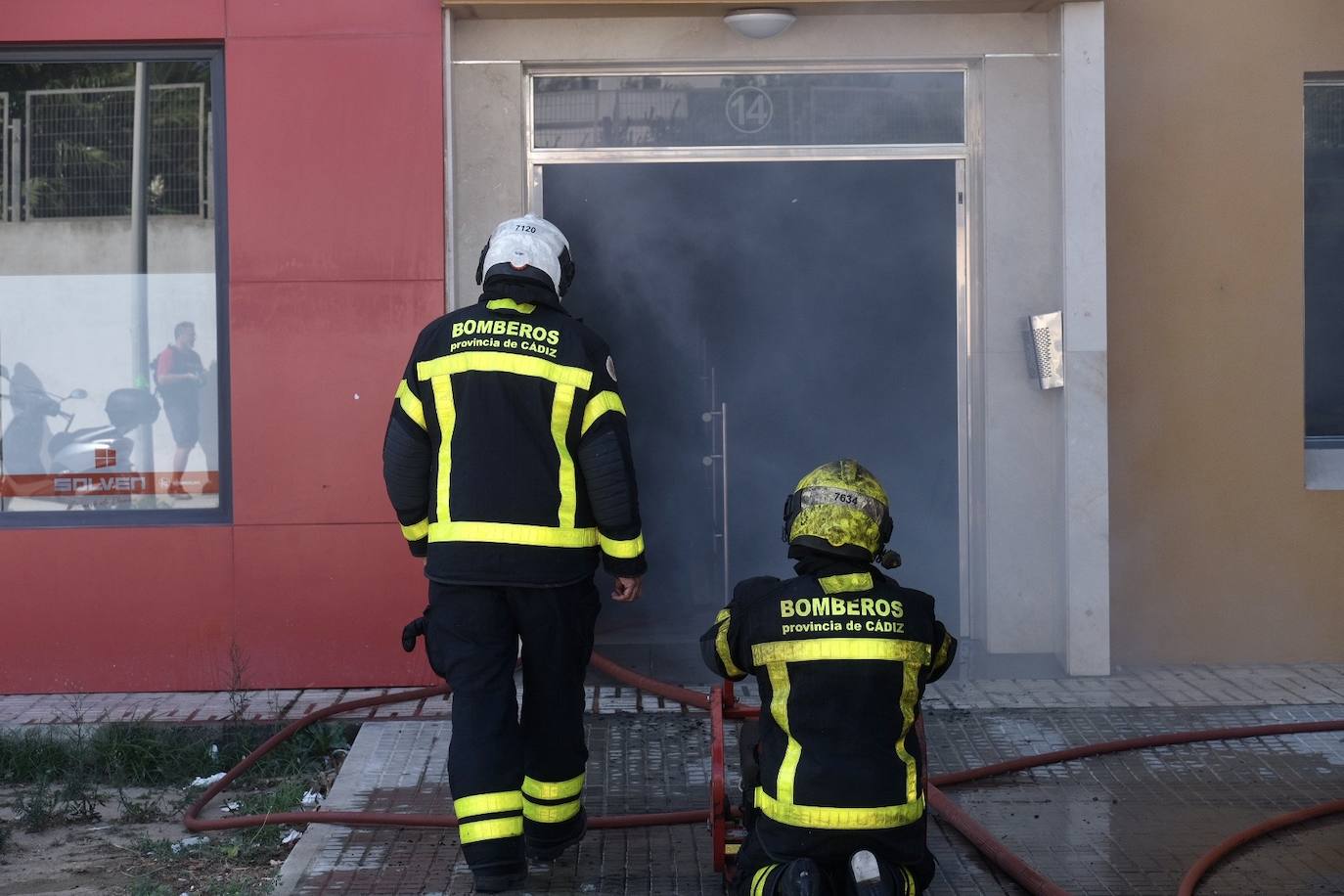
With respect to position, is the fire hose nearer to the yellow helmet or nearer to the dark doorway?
the yellow helmet

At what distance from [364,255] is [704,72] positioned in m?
1.90

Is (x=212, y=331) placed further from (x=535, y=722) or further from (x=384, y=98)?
(x=535, y=722)

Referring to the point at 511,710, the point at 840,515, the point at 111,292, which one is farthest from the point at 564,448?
the point at 111,292

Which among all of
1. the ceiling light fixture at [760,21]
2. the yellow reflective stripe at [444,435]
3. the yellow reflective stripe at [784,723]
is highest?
the ceiling light fixture at [760,21]

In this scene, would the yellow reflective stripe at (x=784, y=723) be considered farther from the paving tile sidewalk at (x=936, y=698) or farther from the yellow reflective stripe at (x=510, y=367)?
the paving tile sidewalk at (x=936, y=698)

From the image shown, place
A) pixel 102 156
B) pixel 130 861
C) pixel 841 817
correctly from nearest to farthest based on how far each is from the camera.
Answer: pixel 841 817 < pixel 130 861 < pixel 102 156

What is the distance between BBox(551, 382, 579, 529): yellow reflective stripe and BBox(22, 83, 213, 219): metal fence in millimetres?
3415

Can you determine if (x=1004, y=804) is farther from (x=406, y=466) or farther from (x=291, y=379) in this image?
(x=291, y=379)

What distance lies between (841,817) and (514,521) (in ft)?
4.46

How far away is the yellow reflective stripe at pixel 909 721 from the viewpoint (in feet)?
12.6

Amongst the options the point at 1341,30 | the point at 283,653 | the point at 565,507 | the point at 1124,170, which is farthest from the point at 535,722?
the point at 1341,30

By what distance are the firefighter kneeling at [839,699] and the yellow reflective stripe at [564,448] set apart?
2.58 ft

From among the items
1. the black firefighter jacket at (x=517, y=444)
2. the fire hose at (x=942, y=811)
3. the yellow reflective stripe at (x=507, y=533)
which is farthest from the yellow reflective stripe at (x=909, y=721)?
the yellow reflective stripe at (x=507, y=533)

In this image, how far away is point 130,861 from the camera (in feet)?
16.3
